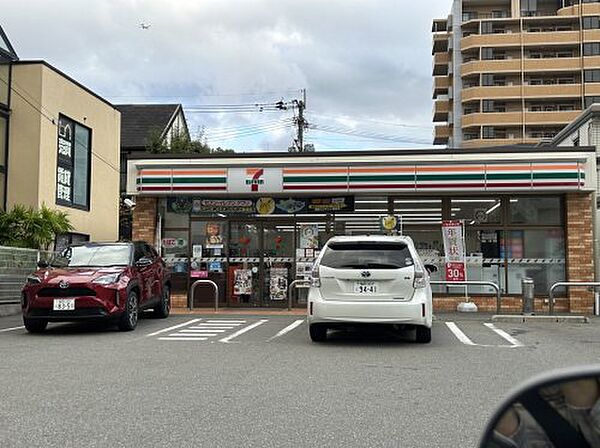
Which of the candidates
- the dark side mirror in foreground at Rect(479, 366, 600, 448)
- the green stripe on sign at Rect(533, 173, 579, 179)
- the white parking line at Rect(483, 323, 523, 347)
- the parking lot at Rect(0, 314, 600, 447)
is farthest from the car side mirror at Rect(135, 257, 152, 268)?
the dark side mirror in foreground at Rect(479, 366, 600, 448)

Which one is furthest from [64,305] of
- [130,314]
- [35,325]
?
[130,314]

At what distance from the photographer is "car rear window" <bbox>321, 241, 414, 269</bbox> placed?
9.74 meters

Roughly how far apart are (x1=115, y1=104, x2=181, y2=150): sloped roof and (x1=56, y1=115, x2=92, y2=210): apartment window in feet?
39.3

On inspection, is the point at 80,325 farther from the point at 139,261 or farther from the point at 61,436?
the point at 61,436

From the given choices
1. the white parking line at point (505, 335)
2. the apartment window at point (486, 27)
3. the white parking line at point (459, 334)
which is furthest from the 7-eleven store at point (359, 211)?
the apartment window at point (486, 27)

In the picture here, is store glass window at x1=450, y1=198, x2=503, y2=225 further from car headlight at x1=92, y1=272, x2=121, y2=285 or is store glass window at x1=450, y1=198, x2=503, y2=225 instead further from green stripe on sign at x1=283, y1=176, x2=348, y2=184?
car headlight at x1=92, y1=272, x2=121, y2=285

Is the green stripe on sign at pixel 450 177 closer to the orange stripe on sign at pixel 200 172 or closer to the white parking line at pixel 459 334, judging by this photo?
the white parking line at pixel 459 334

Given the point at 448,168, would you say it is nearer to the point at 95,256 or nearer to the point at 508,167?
the point at 508,167

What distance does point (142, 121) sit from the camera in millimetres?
39656

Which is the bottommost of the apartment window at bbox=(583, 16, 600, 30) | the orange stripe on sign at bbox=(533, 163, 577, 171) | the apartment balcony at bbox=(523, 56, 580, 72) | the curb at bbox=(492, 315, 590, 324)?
the curb at bbox=(492, 315, 590, 324)

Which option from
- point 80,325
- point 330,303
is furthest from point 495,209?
point 80,325

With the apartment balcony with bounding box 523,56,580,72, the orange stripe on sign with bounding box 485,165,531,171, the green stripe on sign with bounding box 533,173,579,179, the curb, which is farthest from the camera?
the apartment balcony with bounding box 523,56,580,72

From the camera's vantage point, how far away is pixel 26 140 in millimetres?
20656

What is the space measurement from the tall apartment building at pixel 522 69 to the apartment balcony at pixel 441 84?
287 cm
